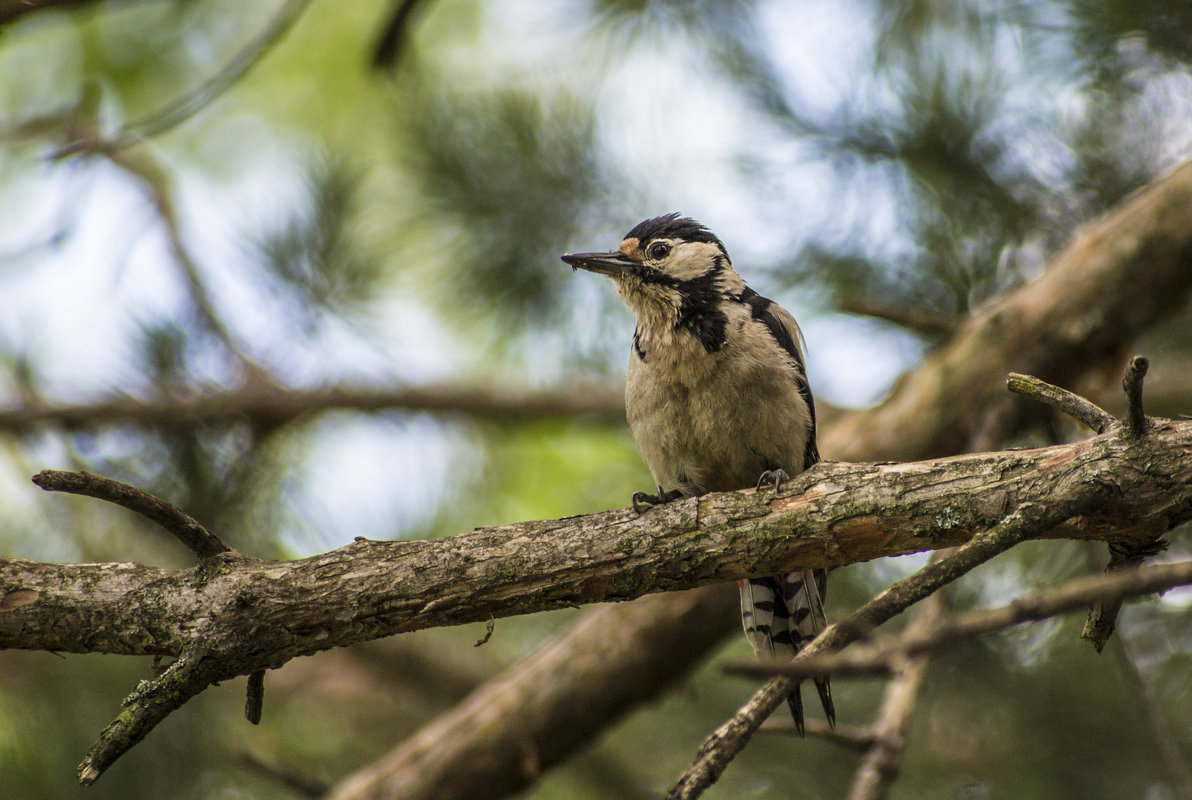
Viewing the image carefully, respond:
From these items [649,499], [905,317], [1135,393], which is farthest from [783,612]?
[1135,393]

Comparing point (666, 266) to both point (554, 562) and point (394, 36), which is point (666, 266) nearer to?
point (554, 562)

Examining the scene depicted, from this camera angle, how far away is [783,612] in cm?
364

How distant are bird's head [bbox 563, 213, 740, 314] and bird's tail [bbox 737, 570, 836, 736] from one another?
108 cm

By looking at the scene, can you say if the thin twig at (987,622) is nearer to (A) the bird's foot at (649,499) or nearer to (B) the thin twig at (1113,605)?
(B) the thin twig at (1113,605)

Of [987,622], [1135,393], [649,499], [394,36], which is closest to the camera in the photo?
[987,622]

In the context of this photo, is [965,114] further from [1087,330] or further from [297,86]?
[297,86]

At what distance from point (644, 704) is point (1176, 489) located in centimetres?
262

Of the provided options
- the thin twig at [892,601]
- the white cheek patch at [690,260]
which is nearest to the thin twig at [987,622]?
the thin twig at [892,601]

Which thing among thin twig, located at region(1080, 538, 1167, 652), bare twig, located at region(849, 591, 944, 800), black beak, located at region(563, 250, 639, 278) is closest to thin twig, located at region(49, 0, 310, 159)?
black beak, located at region(563, 250, 639, 278)

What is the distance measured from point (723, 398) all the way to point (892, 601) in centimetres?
152

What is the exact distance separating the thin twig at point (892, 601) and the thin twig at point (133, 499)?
52.0 inches

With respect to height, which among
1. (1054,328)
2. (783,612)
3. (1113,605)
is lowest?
(783,612)

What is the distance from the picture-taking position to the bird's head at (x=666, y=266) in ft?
12.3

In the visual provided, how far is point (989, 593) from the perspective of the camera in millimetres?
4473
